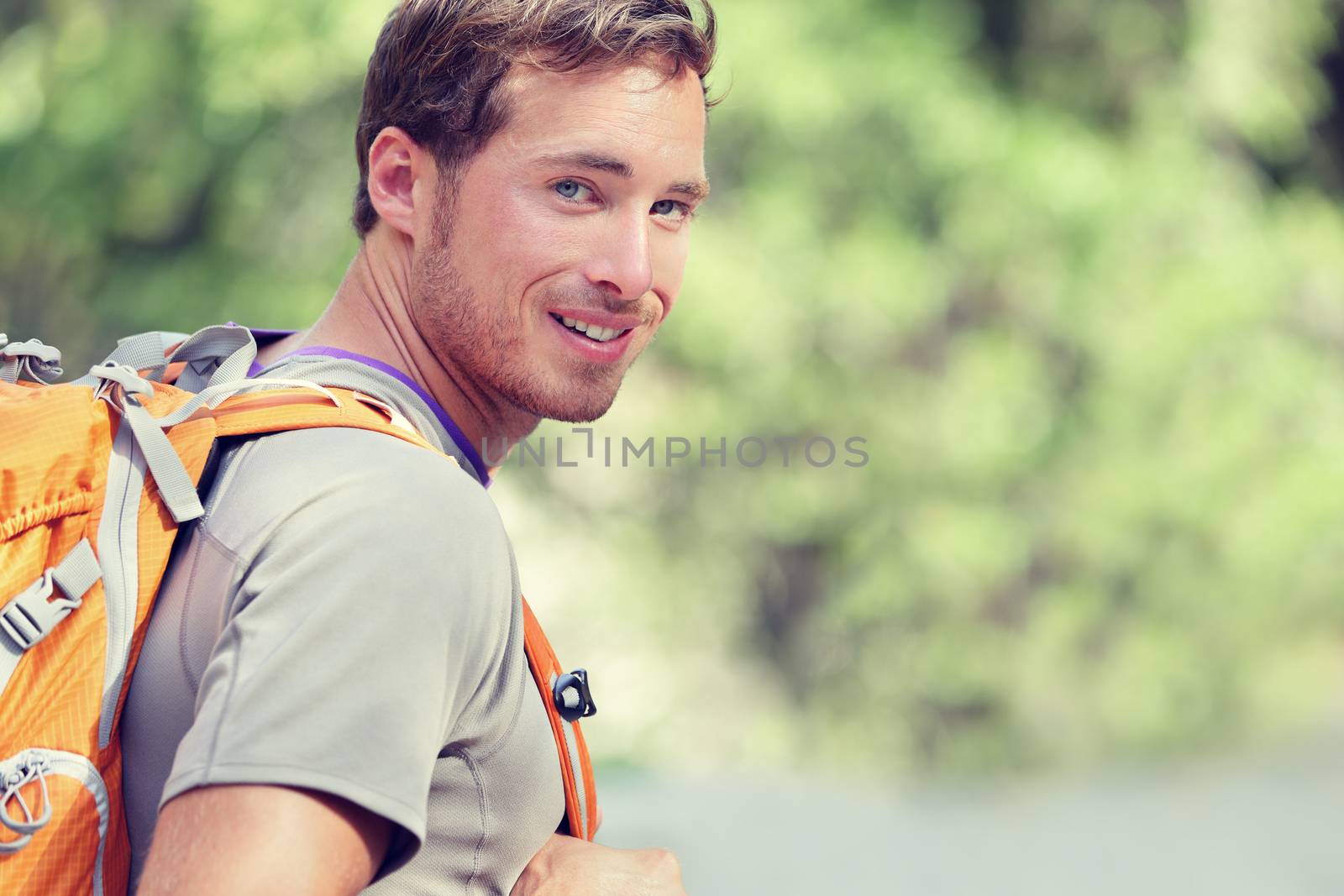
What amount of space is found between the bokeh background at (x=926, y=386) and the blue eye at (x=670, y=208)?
3627 mm

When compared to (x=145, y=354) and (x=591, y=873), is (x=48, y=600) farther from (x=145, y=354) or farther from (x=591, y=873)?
(x=591, y=873)

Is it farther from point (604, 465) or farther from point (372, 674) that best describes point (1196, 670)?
point (372, 674)

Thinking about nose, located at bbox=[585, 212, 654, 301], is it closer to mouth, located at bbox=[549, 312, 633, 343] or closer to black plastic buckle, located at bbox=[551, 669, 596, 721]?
mouth, located at bbox=[549, 312, 633, 343]

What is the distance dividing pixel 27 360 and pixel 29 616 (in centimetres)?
41

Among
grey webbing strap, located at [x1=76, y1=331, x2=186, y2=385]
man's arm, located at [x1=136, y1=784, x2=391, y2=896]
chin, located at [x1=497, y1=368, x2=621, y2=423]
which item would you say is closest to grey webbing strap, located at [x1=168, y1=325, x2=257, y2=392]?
grey webbing strap, located at [x1=76, y1=331, x2=186, y2=385]

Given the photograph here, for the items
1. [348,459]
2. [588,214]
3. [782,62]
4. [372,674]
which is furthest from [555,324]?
[782,62]

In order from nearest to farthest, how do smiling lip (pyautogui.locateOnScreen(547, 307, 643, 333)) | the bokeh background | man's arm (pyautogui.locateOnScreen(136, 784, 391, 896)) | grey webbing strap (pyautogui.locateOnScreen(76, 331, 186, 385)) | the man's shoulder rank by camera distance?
1. man's arm (pyautogui.locateOnScreen(136, 784, 391, 896))
2. the man's shoulder
3. grey webbing strap (pyautogui.locateOnScreen(76, 331, 186, 385))
4. smiling lip (pyautogui.locateOnScreen(547, 307, 643, 333))
5. the bokeh background

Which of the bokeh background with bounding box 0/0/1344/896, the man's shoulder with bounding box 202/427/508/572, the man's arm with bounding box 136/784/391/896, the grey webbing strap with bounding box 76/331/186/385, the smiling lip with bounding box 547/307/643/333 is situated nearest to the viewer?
the man's arm with bounding box 136/784/391/896

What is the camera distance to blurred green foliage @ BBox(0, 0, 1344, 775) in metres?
5.46

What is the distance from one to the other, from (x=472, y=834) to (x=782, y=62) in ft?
15.4

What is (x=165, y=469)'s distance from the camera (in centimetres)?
108

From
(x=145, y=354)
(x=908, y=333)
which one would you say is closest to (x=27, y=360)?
(x=145, y=354)

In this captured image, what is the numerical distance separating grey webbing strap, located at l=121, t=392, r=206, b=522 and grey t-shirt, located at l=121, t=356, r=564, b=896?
2cm

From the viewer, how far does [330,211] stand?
545 cm
